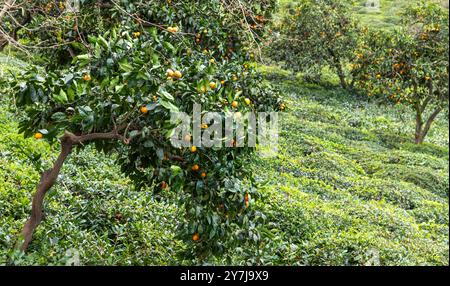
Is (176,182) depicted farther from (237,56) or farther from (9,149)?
(9,149)

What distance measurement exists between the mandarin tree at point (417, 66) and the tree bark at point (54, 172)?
11973 mm

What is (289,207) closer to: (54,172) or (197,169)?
(197,169)

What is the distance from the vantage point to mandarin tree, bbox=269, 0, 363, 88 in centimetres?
1972

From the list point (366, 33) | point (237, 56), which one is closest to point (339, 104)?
point (366, 33)

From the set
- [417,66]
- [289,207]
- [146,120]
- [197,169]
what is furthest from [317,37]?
[146,120]

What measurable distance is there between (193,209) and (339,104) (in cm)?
1534

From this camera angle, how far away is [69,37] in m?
6.49

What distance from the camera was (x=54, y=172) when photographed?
4316 millimetres

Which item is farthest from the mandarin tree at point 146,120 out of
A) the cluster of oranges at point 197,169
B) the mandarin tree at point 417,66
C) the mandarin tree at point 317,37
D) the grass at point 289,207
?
the mandarin tree at point 317,37

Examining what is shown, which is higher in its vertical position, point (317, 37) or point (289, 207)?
point (317, 37)

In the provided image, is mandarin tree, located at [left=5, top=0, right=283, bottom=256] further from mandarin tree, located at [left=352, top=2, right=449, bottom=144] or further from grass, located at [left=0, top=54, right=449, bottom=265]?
mandarin tree, located at [left=352, top=2, right=449, bottom=144]

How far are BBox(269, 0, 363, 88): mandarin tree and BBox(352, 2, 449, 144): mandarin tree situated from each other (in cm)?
349

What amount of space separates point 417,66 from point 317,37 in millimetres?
5608

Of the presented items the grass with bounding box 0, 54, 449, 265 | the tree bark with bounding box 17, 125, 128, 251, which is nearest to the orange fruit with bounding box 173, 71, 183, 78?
the tree bark with bounding box 17, 125, 128, 251
